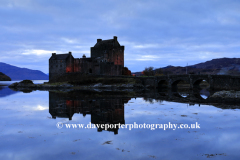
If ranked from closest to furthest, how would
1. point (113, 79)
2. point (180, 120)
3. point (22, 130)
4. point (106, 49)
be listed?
point (22, 130) < point (180, 120) < point (113, 79) < point (106, 49)

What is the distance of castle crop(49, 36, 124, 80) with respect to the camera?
65.2 meters

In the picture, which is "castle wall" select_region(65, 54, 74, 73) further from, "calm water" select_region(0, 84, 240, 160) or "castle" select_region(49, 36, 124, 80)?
"calm water" select_region(0, 84, 240, 160)

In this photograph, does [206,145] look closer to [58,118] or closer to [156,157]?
[156,157]

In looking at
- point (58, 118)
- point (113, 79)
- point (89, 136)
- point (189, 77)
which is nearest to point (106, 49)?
point (113, 79)

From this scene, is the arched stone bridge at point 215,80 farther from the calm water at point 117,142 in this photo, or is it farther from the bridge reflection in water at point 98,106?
the calm water at point 117,142

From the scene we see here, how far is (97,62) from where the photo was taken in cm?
6688

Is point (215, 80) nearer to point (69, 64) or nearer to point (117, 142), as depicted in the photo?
point (69, 64)

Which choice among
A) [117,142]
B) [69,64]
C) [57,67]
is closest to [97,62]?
[69,64]

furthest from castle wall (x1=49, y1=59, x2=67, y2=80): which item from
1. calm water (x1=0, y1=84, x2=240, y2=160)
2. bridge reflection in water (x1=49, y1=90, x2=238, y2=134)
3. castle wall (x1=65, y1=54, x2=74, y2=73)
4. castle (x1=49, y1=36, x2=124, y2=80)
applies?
calm water (x1=0, y1=84, x2=240, y2=160)

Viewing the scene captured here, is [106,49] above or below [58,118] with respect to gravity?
above

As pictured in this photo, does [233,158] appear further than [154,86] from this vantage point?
No

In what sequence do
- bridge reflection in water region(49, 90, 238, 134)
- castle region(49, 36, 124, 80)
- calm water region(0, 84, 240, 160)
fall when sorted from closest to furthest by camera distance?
calm water region(0, 84, 240, 160) → bridge reflection in water region(49, 90, 238, 134) → castle region(49, 36, 124, 80)

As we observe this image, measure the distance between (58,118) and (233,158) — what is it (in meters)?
12.4

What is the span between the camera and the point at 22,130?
41.2 ft
